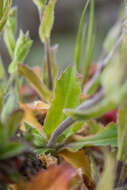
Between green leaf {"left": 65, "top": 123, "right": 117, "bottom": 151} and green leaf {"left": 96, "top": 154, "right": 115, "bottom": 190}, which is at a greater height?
green leaf {"left": 96, "top": 154, "right": 115, "bottom": 190}

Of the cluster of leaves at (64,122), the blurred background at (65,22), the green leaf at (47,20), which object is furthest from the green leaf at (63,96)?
the blurred background at (65,22)

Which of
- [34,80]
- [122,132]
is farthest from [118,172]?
[34,80]

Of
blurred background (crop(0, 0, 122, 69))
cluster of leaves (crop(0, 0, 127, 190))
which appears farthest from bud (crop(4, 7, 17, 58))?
blurred background (crop(0, 0, 122, 69))

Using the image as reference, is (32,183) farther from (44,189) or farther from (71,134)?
(71,134)

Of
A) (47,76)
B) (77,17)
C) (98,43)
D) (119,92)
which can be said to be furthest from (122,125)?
(77,17)

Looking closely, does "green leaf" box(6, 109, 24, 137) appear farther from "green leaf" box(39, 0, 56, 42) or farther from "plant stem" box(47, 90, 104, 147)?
"green leaf" box(39, 0, 56, 42)

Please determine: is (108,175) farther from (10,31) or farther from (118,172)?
(10,31)
